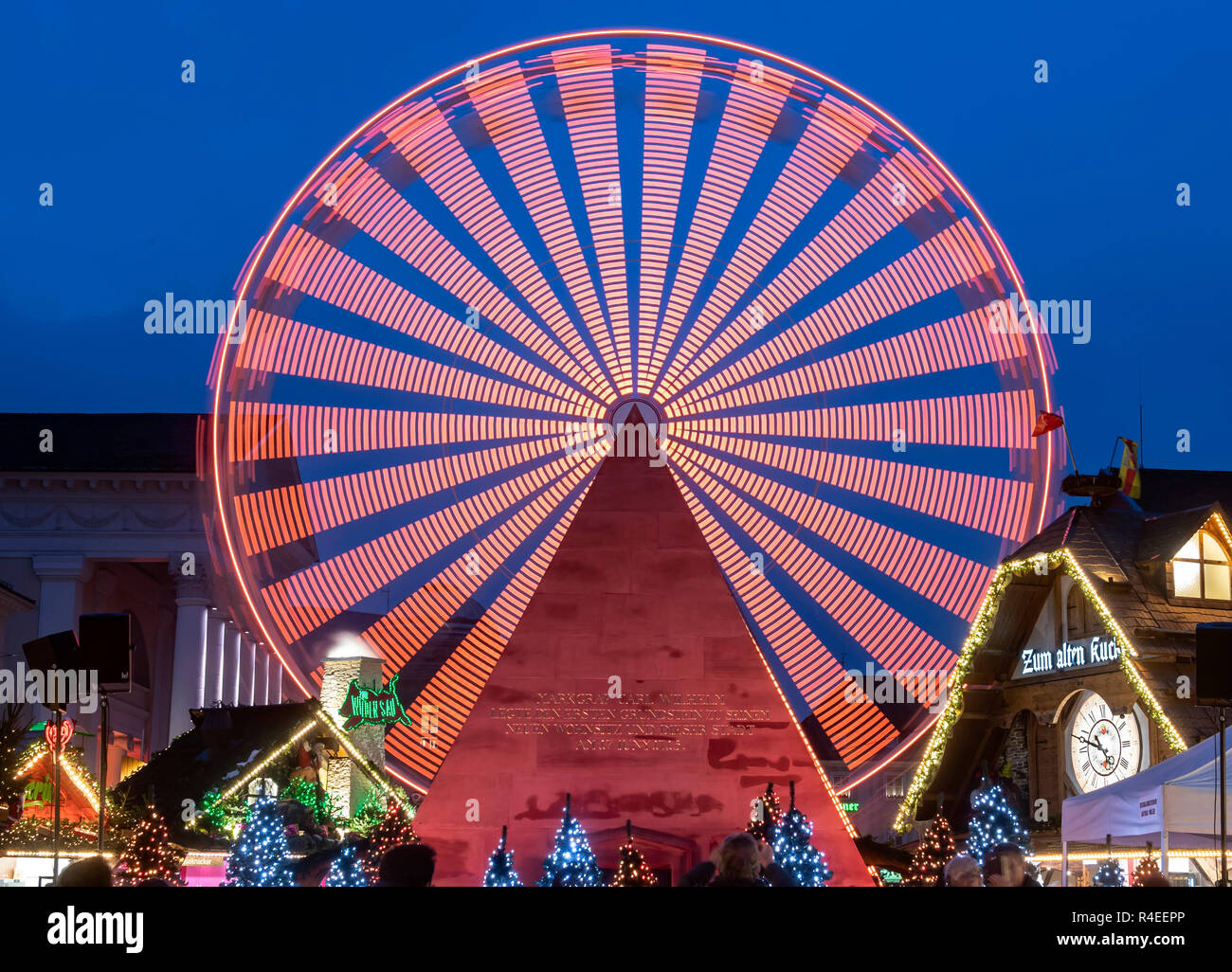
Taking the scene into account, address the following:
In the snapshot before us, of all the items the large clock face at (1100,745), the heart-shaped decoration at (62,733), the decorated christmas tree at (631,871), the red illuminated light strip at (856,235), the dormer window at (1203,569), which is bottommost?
the decorated christmas tree at (631,871)

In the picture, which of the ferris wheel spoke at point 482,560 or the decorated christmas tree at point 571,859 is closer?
the decorated christmas tree at point 571,859

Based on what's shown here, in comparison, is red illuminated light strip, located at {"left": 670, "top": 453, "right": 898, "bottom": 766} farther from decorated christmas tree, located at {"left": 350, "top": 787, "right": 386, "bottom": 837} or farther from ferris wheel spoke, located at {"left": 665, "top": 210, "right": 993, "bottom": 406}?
decorated christmas tree, located at {"left": 350, "top": 787, "right": 386, "bottom": 837}

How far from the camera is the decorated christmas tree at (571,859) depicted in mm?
11758

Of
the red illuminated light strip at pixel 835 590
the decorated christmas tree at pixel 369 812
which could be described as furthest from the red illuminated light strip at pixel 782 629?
the decorated christmas tree at pixel 369 812

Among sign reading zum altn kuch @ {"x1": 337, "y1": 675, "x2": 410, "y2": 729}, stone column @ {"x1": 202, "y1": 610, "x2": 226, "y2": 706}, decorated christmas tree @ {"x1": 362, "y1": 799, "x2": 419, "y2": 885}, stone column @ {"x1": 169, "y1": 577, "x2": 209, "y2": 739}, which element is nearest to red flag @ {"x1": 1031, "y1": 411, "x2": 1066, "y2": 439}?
decorated christmas tree @ {"x1": 362, "y1": 799, "x2": 419, "y2": 885}

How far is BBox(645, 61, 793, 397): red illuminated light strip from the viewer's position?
18.7m

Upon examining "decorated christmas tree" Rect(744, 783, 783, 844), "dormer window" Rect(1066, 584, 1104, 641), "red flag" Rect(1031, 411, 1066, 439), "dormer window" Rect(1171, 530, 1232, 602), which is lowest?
"decorated christmas tree" Rect(744, 783, 783, 844)

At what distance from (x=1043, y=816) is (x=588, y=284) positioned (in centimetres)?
994

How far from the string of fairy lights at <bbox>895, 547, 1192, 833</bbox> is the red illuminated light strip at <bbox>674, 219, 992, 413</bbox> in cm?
393

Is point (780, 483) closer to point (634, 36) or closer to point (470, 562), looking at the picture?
point (470, 562)

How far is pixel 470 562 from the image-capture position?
1741cm

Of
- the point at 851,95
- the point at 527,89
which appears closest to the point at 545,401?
the point at 527,89

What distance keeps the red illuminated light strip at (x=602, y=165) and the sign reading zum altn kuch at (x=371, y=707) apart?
1345 centimetres

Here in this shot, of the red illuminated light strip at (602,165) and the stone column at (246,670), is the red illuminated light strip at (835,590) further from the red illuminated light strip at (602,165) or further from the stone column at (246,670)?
the stone column at (246,670)
